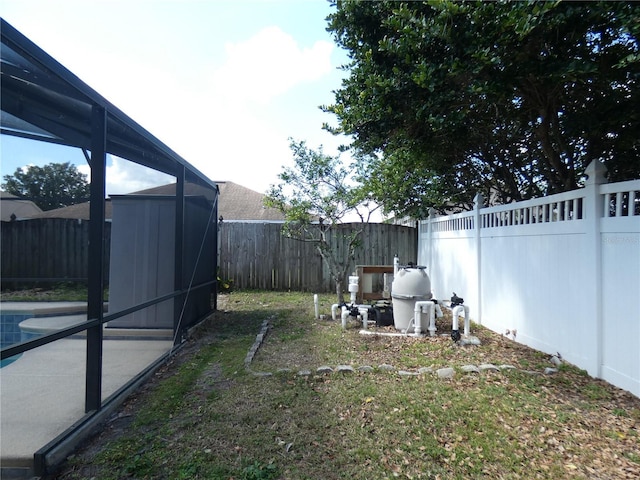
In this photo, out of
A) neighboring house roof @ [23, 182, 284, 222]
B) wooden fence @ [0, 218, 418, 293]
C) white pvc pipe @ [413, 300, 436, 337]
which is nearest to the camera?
white pvc pipe @ [413, 300, 436, 337]

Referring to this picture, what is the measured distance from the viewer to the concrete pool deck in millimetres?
2361

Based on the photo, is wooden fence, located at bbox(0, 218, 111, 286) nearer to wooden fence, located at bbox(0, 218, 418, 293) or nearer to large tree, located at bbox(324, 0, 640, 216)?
large tree, located at bbox(324, 0, 640, 216)

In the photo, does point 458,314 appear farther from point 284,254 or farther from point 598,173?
point 284,254

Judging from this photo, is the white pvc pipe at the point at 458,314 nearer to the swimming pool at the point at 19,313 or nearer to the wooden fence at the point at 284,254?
the swimming pool at the point at 19,313

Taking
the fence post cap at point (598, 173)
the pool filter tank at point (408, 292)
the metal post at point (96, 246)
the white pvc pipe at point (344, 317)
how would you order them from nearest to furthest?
the metal post at point (96, 246) < the fence post cap at point (598, 173) < the pool filter tank at point (408, 292) < the white pvc pipe at point (344, 317)

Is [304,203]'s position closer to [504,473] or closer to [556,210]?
[556,210]

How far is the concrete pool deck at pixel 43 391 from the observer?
236cm

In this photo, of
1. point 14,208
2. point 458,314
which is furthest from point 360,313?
point 14,208

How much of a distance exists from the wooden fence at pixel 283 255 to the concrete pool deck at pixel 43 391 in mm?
5382

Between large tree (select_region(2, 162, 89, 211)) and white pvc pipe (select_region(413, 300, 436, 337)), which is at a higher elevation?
large tree (select_region(2, 162, 89, 211))

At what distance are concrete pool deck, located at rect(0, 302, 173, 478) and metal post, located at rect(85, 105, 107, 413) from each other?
21 cm

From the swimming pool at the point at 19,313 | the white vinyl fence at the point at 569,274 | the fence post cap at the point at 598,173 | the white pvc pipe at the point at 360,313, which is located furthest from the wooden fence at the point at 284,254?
the swimming pool at the point at 19,313

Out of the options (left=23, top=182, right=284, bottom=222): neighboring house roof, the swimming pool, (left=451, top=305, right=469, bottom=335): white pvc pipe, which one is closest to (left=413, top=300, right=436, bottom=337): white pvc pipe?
(left=451, top=305, right=469, bottom=335): white pvc pipe

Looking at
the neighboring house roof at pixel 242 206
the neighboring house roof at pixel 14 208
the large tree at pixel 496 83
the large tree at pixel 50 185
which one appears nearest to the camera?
the neighboring house roof at pixel 14 208
